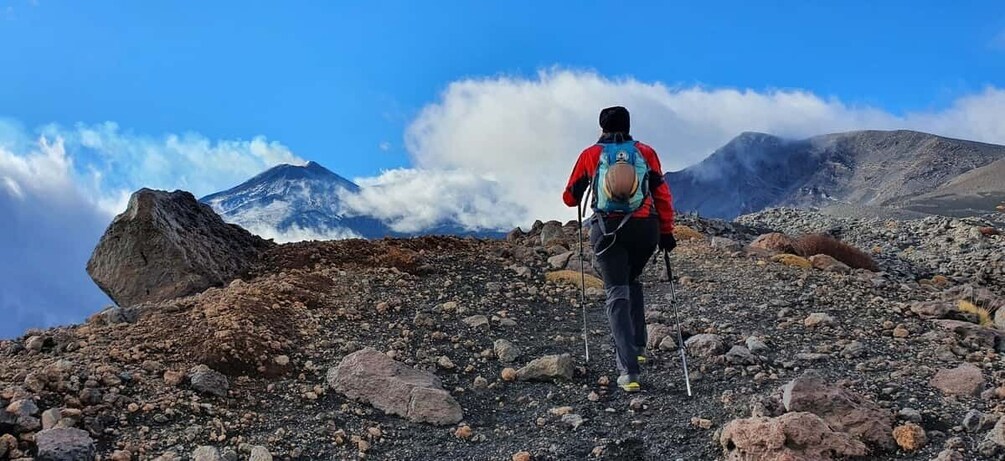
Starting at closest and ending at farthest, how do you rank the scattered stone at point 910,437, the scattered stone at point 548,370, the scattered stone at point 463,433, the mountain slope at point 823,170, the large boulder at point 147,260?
the scattered stone at point 910,437
the scattered stone at point 463,433
the scattered stone at point 548,370
the large boulder at point 147,260
the mountain slope at point 823,170

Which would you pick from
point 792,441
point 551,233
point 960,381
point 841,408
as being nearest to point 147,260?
point 551,233

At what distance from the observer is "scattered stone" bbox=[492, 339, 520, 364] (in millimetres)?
8539

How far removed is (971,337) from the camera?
341 inches

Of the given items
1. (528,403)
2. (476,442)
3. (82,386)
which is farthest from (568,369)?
(82,386)

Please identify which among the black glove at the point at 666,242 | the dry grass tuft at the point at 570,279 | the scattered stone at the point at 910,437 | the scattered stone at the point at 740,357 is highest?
the dry grass tuft at the point at 570,279

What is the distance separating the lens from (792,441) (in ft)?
17.7

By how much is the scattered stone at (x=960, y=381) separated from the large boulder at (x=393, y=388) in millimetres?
4127

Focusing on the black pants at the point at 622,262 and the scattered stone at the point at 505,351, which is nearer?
the black pants at the point at 622,262

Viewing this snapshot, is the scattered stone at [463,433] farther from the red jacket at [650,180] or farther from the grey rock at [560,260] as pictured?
the grey rock at [560,260]

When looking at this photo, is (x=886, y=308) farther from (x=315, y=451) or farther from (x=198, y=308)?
(x=198, y=308)

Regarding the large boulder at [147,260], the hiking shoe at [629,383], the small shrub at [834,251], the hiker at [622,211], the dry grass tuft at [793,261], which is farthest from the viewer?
the small shrub at [834,251]

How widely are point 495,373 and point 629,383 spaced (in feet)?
5.05

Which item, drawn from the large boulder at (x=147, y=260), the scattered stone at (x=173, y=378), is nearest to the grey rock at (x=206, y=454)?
the scattered stone at (x=173, y=378)

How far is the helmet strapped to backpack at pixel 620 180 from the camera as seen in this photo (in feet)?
22.8
